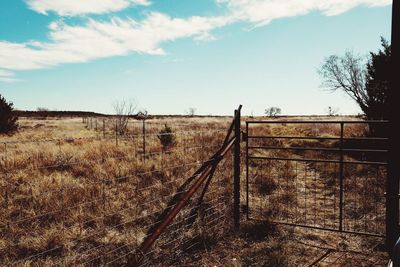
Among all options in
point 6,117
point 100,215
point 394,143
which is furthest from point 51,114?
point 394,143

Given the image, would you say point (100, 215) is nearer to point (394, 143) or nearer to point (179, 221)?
point (179, 221)

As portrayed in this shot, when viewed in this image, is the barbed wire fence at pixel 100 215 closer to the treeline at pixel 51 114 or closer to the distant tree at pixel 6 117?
the distant tree at pixel 6 117

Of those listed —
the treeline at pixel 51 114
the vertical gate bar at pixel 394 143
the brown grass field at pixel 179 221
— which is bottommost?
the brown grass field at pixel 179 221

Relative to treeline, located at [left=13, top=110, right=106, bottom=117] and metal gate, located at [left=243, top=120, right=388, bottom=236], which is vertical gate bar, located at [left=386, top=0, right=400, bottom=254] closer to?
metal gate, located at [left=243, top=120, right=388, bottom=236]

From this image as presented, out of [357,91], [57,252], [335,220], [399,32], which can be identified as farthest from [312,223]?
[357,91]

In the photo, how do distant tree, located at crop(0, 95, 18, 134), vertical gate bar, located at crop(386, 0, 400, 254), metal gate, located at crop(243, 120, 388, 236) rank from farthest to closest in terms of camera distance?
distant tree, located at crop(0, 95, 18, 134) < metal gate, located at crop(243, 120, 388, 236) < vertical gate bar, located at crop(386, 0, 400, 254)

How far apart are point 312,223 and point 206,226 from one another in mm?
2208

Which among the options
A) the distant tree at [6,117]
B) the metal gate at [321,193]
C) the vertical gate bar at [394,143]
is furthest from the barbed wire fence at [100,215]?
the distant tree at [6,117]

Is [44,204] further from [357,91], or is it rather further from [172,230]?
[357,91]

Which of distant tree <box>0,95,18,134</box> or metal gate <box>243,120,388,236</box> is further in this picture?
distant tree <box>0,95,18,134</box>

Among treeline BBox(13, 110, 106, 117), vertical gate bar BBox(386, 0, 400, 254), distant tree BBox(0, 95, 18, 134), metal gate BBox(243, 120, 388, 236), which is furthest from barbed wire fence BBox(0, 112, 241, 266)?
treeline BBox(13, 110, 106, 117)

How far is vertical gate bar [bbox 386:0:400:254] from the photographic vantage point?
4.68 m

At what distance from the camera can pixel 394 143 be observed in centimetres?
481

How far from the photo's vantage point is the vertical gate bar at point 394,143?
4.68m
